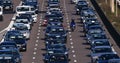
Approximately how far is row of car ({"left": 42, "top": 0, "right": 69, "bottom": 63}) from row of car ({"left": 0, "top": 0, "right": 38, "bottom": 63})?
1.97 meters

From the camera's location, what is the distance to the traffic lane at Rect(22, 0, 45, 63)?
60.3 meters

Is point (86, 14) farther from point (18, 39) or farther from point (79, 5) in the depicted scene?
point (18, 39)

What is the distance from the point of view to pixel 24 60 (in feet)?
195

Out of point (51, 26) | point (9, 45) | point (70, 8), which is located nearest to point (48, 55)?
point (9, 45)

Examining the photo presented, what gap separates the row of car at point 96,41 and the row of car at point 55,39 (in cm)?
221

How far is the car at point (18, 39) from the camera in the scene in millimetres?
65250

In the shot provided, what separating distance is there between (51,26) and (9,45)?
16.3 metres

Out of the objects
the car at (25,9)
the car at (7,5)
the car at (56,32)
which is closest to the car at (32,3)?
the car at (7,5)

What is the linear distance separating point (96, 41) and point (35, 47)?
6.72 m

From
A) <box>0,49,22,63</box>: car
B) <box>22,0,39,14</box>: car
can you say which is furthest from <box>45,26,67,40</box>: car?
<box>22,0,39,14</box>: car

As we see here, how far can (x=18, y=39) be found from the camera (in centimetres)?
6800

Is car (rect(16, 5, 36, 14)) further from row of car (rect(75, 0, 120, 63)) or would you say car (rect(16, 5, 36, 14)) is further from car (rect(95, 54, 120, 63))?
car (rect(95, 54, 120, 63))

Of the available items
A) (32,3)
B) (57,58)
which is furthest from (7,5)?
(57,58)

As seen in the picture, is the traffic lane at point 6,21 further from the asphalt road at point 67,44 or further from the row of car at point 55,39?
the row of car at point 55,39
